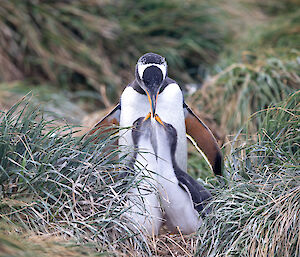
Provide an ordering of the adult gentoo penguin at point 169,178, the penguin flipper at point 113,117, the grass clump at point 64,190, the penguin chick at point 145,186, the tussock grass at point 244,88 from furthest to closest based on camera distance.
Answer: the tussock grass at point 244,88
the penguin flipper at point 113,117
the adult gentoo penguin at point 169,178
the penguin chick at point 145,186
the grass clump at point 64,190

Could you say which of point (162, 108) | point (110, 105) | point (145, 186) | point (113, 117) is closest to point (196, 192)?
point (145, 186)

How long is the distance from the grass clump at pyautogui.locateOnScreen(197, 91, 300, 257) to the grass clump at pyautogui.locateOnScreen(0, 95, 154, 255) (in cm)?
42

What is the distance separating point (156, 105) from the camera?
10.2 ft

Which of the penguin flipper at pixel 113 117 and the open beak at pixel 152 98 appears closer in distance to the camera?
the open beak at pixel 152 98

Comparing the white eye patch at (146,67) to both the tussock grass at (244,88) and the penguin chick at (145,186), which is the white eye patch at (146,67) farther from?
the tussock grass at (244,88)

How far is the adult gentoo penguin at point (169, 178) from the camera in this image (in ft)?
10.1

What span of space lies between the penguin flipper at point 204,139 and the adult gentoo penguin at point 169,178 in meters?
0.28

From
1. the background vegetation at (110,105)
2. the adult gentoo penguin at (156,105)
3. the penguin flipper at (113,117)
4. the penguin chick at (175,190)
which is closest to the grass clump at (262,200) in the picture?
the background vegetation at (110,105)

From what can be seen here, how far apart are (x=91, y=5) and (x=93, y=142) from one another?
4.48 meters

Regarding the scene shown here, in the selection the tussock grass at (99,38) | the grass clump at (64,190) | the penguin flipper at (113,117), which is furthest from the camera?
the tussock grass at (99,38)

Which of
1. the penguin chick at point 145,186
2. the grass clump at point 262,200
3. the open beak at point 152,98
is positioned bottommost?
the grass clump at point 262,200

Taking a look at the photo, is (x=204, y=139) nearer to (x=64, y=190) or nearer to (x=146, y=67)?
(x=146, y=67)

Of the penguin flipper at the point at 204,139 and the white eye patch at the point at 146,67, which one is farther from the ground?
the white eye patch at the point at 146,67

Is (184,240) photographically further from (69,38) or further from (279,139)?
(69,38)
